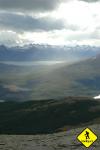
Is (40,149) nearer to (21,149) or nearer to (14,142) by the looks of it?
(21,149)

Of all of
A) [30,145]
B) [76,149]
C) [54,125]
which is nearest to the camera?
[76,149]

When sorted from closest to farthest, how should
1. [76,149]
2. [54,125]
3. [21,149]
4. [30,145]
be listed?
[76,149], [21,149], [30,145], [54,125]

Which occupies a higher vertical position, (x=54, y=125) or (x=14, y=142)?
(x=54, y=125)

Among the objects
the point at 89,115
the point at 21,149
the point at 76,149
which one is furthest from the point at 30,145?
the point at 89,115

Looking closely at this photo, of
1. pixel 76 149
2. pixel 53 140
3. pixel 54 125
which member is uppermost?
pixel 54 125

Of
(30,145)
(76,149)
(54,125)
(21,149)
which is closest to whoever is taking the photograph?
(76,149)

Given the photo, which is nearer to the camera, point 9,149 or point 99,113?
point 9,149

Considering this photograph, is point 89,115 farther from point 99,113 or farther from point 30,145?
point 30,145

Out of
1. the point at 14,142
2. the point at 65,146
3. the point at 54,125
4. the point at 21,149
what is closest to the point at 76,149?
the point at 65,146

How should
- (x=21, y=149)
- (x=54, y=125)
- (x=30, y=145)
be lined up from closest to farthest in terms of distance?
(x=21, y=149) → (x=30, y=145) → (x=54, y=125)
